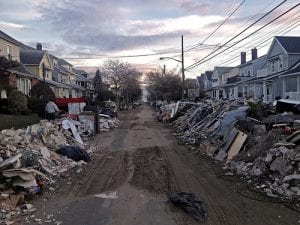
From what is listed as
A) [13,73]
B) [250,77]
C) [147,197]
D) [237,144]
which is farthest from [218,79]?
[147,197]

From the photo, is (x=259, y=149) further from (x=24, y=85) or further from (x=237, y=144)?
(x=24, y=85)

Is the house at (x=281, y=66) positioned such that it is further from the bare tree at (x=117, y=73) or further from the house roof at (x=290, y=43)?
the bare tree at (x=117, y=73)

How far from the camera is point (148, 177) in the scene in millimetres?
12969

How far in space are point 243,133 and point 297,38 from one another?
34104 mm

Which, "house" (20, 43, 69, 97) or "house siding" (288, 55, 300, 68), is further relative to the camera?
"house" (20, 43, 69, 97)

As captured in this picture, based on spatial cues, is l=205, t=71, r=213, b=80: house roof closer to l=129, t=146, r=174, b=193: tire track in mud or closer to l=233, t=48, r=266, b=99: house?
l=233, t=48, r=266, b=99: house

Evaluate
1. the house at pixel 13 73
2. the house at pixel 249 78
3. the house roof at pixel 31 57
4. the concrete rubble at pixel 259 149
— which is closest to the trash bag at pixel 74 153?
the concrete rubble at pixel 259 149

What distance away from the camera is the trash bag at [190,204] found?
8688 mm

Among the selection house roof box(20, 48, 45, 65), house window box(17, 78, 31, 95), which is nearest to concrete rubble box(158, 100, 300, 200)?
house window box(17, 78, 31, 95)

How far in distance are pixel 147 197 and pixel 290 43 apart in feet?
130

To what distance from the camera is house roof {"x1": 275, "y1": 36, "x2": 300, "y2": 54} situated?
4462 centimetres

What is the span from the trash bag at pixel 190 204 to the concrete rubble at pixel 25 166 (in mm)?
3044

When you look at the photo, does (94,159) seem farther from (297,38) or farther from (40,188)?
(297,38)

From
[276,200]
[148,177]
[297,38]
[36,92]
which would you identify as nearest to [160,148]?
[148,177]
